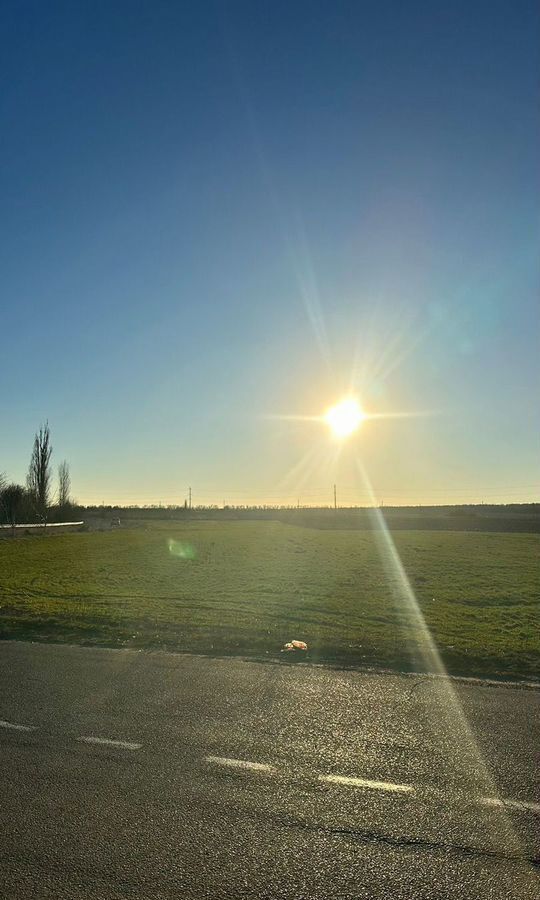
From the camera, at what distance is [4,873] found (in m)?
3.45

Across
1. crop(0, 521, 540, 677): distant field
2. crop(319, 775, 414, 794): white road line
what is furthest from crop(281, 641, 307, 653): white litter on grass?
crop(319, 775, 414, 794): white road line

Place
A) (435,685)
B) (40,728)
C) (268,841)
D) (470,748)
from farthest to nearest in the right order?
(435,685), (40,728), (470,748), (268,841)

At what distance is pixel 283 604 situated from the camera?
14672 millimetres

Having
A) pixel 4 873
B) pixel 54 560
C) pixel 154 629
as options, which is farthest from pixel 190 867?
pixel 54 560

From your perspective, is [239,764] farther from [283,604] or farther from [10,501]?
[10,501]

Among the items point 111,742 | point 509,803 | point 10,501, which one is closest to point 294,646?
point 111,742

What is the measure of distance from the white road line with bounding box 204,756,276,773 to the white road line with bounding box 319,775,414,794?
0.46 m

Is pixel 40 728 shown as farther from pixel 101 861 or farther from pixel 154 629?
pixel 154 629

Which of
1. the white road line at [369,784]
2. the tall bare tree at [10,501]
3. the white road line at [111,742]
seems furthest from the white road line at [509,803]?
the tall bare tree at [10,501]

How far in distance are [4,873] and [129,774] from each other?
4.35 ft

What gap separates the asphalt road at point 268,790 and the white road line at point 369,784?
2 cm

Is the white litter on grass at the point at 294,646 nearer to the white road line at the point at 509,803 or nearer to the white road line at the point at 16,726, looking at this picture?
the white road line at the point at 16,726

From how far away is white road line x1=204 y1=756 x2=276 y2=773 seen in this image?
4.79 m

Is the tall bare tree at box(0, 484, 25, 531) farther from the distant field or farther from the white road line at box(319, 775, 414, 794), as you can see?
the white road line at box(319, 775, 414, 794)
